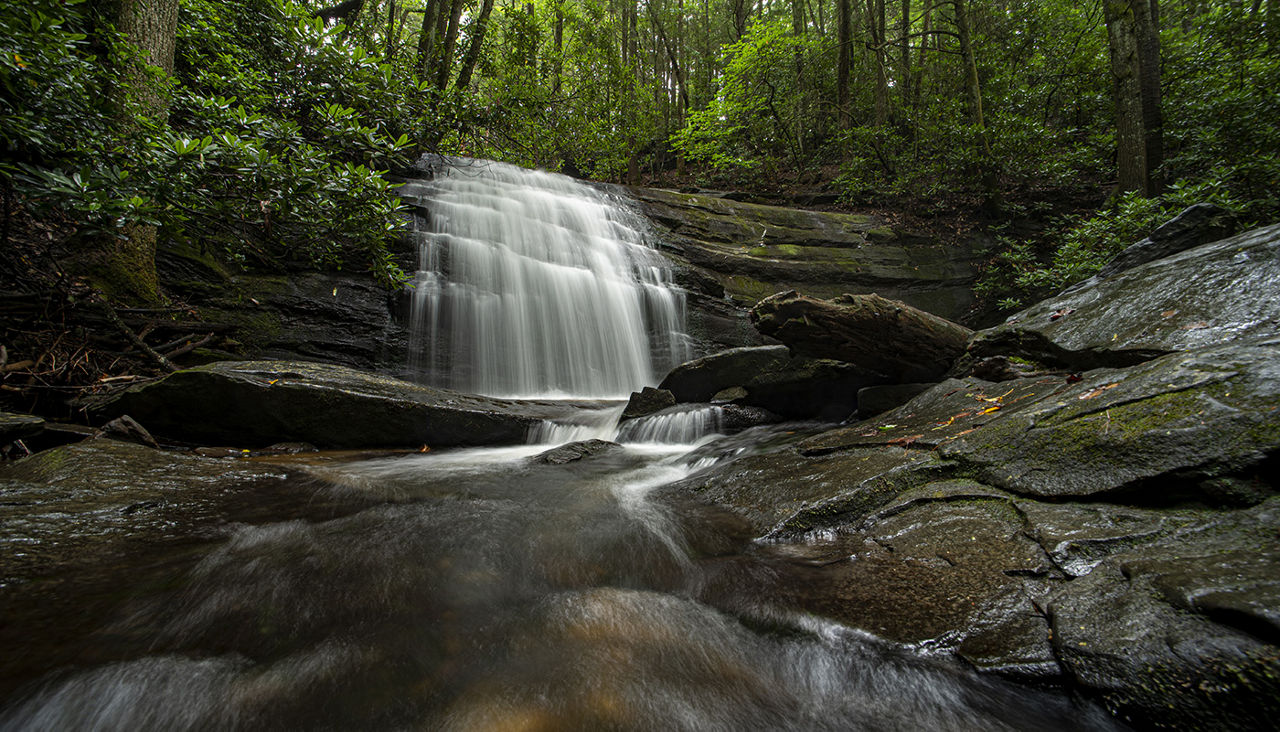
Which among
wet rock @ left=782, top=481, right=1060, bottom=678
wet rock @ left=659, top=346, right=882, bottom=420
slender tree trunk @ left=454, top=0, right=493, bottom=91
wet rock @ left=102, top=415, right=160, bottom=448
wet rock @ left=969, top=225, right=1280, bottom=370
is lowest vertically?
wet rock @ left=782, top=481, right=1060, bottom=678

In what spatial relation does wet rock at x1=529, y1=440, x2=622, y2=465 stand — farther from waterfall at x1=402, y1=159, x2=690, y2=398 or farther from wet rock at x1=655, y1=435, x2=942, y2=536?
waterfall at x1=402, y1=159, x2=690, y2=398

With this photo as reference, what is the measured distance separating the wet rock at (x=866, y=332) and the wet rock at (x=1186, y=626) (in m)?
3.41

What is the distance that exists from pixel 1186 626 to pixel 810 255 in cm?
1254

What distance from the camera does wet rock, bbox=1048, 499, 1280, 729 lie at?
1.18 m

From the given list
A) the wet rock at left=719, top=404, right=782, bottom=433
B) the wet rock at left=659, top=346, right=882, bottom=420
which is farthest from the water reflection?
the wet rock at left=659, top=346, right=882, bottom=420

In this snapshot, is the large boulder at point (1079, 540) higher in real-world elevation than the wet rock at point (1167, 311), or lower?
lower

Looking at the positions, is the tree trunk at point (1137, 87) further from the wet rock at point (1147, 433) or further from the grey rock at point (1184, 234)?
the wet rock at point (1147, 433)

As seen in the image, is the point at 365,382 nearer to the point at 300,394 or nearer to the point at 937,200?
the point at 300,394

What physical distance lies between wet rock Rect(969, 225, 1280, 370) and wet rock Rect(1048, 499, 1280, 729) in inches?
77.6

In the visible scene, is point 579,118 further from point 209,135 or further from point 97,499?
point 97,499

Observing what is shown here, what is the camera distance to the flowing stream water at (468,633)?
60.8 inches

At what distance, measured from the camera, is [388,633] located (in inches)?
76.6

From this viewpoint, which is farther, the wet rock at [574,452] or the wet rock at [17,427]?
the wet rock at [574,452]

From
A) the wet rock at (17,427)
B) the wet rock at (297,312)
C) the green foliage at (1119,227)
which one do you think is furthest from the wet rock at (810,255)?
the wet rock at (17,427)
